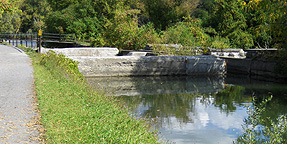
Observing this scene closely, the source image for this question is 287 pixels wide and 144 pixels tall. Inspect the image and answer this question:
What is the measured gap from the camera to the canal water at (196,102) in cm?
848

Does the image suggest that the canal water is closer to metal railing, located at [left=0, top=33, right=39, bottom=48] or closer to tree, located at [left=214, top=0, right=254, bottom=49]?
tree, located at [left=214, top=0, right=254, bottom=49]

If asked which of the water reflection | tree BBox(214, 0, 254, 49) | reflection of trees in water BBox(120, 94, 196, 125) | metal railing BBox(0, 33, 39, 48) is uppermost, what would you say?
tree BBox(214, 0, 254, 49)

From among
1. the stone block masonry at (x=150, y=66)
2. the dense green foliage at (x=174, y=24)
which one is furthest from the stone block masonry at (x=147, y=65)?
the dense green foliage at (x=174, y=24)

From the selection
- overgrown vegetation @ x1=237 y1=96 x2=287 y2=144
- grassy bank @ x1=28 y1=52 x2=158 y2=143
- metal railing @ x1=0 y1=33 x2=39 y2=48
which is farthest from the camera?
metal railing @ x1=0 y1=33 x2=39 y2=48

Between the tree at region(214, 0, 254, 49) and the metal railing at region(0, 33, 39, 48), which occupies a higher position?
the tree at region(214, 0, 254, 49)

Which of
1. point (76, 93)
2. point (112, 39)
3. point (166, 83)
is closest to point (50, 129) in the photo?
point (76, 93)

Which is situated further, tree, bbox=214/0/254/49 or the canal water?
tree, bbox=214/0/254/49

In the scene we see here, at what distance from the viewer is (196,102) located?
476 inches

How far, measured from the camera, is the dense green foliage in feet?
51.4

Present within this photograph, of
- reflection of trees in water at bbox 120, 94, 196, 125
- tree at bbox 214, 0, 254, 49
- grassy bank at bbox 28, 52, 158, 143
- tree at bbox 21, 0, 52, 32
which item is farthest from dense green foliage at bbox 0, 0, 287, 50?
tree at bbox 21, 0, 52, 32

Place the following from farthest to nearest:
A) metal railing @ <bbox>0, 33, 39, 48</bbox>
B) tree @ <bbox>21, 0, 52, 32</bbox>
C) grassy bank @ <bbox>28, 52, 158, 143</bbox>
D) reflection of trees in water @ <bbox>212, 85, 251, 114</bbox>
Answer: tree @ <bbox>21, 0, 52, 32</bbox> → metal railing @ <bbox>0, 33, 39, 48</bbox> → reflection of trees in water @ <bbox>212, 85, 251, 114</bbox> → grassy bank @ <bbox>28, 52, 158, 143</bbox>

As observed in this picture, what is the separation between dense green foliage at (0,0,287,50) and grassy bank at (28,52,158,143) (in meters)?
3.93

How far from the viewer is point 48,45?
128 ft

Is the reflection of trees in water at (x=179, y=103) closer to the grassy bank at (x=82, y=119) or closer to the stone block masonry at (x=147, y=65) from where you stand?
the grassy bank at (x=82, y=119)
